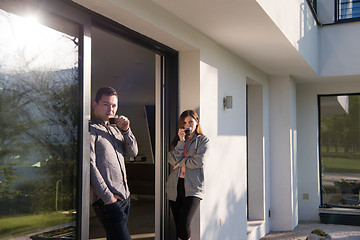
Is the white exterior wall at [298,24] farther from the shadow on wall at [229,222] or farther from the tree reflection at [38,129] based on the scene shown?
the shadow on wall at [229,222]

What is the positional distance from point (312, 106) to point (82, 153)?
5.94 metres

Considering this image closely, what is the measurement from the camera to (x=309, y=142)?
7680mm

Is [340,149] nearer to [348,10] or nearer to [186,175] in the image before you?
[348,10]

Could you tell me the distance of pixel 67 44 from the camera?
2658 millimetres

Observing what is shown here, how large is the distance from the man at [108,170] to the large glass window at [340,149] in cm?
568

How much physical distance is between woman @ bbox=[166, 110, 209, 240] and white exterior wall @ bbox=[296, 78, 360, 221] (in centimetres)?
456

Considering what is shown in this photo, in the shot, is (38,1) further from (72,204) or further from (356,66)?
(356,66)

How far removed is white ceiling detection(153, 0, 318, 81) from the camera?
3.31 metres

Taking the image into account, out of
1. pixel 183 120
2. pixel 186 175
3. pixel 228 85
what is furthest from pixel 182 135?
pixel 228 85

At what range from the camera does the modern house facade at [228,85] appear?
2.87 metres

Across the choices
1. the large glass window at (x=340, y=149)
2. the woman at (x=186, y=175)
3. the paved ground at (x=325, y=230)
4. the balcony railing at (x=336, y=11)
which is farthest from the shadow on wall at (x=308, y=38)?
the paved ground at (x=325, y=230)

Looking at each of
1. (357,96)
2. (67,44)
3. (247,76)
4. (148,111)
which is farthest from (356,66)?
(67,44)

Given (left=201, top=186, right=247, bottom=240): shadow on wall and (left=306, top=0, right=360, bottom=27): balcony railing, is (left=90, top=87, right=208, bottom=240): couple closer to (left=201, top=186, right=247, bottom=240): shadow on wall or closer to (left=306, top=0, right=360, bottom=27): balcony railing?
(left=201, top=186, right=247, bottom=240): shadow on wall

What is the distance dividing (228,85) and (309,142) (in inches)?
137
